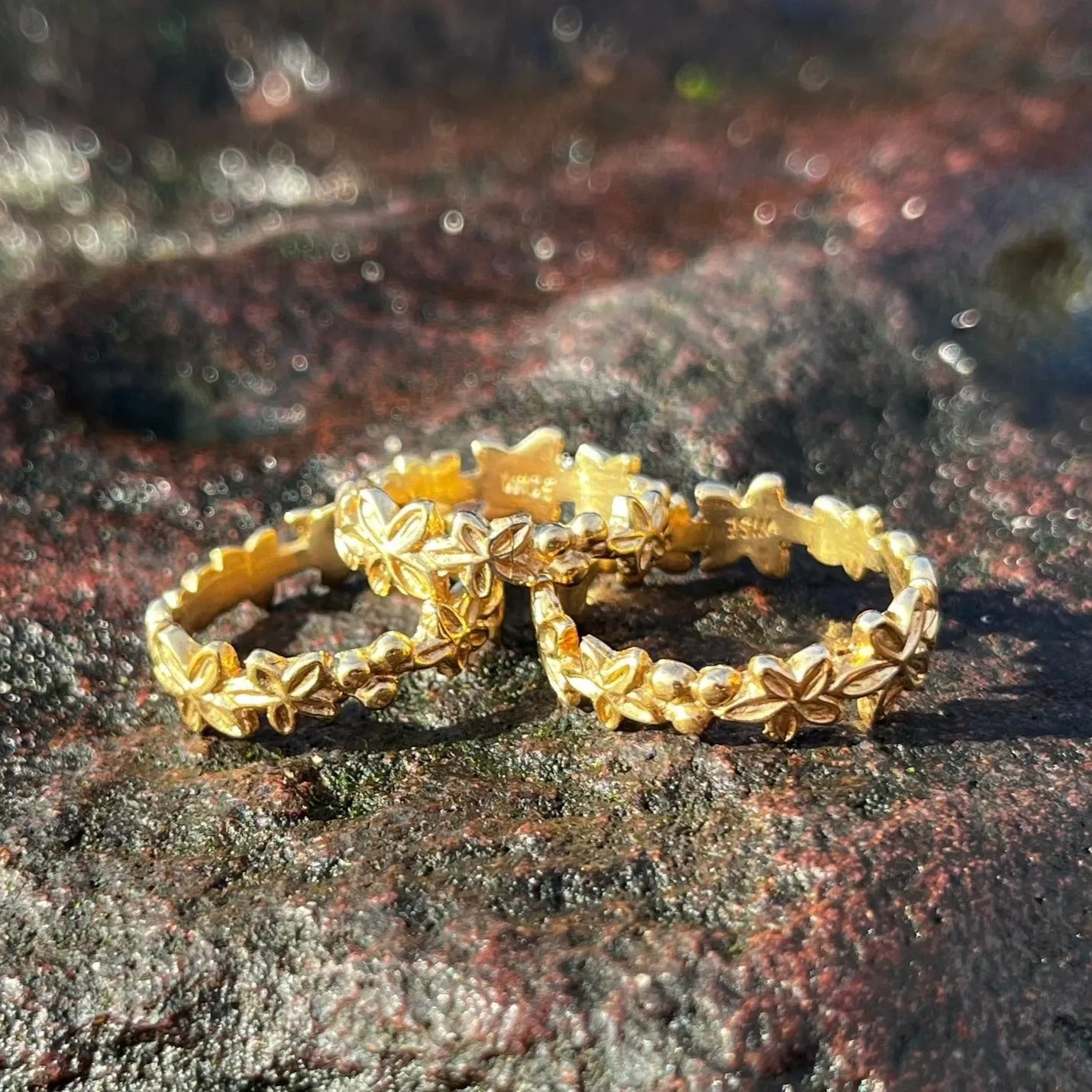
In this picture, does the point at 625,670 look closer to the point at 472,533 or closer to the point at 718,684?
the point at 718,684

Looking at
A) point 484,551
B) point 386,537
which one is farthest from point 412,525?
point 484,551

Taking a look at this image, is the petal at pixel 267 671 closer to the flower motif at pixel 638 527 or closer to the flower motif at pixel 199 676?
the flower motif at pixel 199 676

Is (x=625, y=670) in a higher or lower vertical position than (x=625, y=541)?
lower

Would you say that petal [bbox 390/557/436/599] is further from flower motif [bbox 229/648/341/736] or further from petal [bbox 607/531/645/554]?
petal [bbox 607/531/645/554]

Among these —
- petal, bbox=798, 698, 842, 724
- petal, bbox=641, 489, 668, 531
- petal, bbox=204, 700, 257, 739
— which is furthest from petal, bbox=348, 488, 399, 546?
petal, bbox=798, 698, 842, 724

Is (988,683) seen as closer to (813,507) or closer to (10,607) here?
(813,507)

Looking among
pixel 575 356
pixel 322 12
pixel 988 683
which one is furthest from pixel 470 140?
pixel 988 683

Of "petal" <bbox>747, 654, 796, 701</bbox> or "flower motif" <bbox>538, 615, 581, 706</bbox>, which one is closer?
"petal" <bbox>747, 654, 796, 701</bbox>
